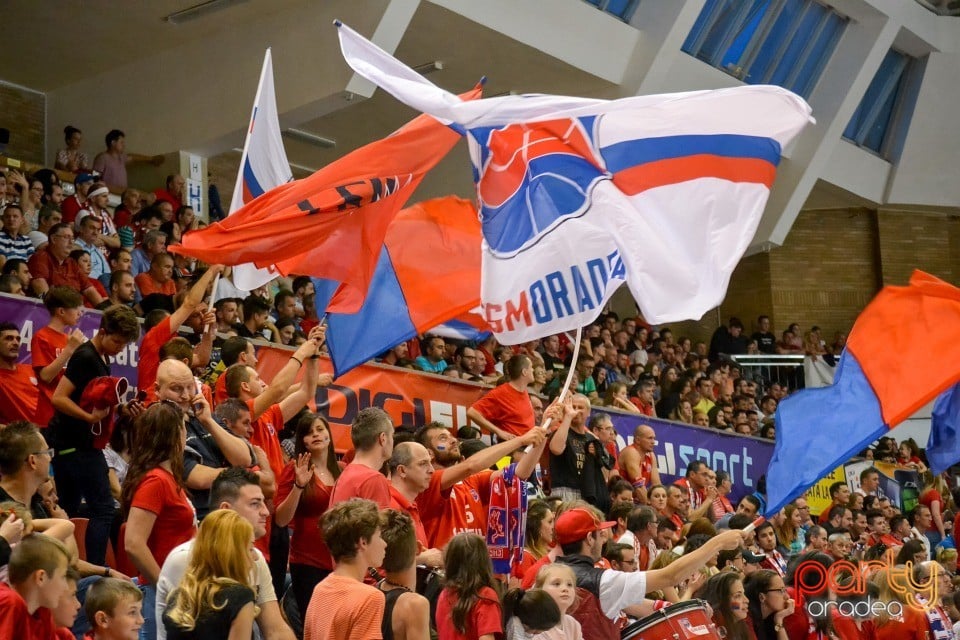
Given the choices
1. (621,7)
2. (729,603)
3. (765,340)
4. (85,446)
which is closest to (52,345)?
(85,446)

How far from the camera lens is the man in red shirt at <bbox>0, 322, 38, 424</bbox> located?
8578 mm

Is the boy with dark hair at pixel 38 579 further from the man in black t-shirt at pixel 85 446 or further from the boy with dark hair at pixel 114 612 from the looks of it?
the man in black t-shirt at pixel 85 446

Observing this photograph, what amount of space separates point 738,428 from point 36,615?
43.0ft

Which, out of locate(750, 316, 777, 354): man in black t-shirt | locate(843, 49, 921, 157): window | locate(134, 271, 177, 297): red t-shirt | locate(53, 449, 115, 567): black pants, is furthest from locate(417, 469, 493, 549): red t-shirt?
locate(843, 49, 921, 157): window

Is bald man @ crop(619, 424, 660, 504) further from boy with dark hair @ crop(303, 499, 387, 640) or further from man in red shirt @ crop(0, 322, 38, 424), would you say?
boy with dark hair @ crop(303, 499, 387, 640)

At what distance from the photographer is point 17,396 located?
28.2ft

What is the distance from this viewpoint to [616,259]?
7734 mm

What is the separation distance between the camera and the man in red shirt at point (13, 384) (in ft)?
28.1

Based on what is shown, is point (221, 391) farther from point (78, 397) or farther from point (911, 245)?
point (911, 245)

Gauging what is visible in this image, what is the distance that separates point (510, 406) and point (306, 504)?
4455 millimetres

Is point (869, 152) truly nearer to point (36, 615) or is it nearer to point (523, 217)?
point (523, 217)

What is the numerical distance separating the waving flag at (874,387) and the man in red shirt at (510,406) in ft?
9.47

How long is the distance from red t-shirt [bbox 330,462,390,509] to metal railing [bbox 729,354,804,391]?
15.7 meters

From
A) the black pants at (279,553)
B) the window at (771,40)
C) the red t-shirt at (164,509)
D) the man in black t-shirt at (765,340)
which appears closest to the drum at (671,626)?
the black pants at (279,553)
